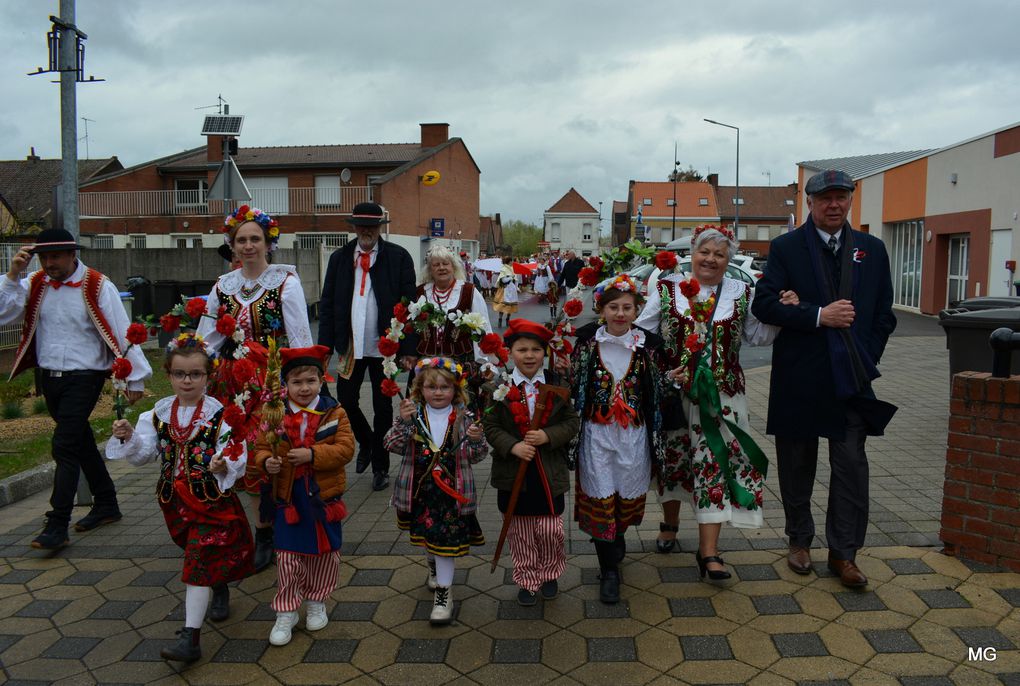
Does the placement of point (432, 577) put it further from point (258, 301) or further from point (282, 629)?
point (258, 301)

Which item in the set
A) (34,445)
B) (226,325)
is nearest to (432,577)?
(226,325)

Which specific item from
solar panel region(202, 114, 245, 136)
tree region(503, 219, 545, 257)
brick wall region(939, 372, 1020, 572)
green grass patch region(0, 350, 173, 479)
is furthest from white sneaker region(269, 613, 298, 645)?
tree region(503, 219, 545, 257)

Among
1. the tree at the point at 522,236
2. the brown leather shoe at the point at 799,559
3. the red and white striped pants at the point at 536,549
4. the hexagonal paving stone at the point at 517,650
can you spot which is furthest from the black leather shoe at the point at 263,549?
the tree at the point at 522,236

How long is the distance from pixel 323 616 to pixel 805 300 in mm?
2865

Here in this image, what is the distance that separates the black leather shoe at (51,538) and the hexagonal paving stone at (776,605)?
12.9 ft

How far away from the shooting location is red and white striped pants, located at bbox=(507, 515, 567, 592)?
400 cm

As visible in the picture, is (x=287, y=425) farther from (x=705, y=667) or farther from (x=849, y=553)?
(x=849, y=553)

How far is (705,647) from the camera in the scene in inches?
140

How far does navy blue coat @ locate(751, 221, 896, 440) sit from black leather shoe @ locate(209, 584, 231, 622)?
2.93m

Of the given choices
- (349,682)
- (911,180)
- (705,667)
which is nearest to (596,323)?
(705,667)

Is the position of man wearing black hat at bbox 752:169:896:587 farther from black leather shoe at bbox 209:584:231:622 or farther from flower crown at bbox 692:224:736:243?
black leather shoe at bbox 209:584:231:622

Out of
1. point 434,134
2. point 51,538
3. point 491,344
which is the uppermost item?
point 434,134

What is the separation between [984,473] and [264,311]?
4047 mm

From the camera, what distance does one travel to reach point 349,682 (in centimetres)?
336
